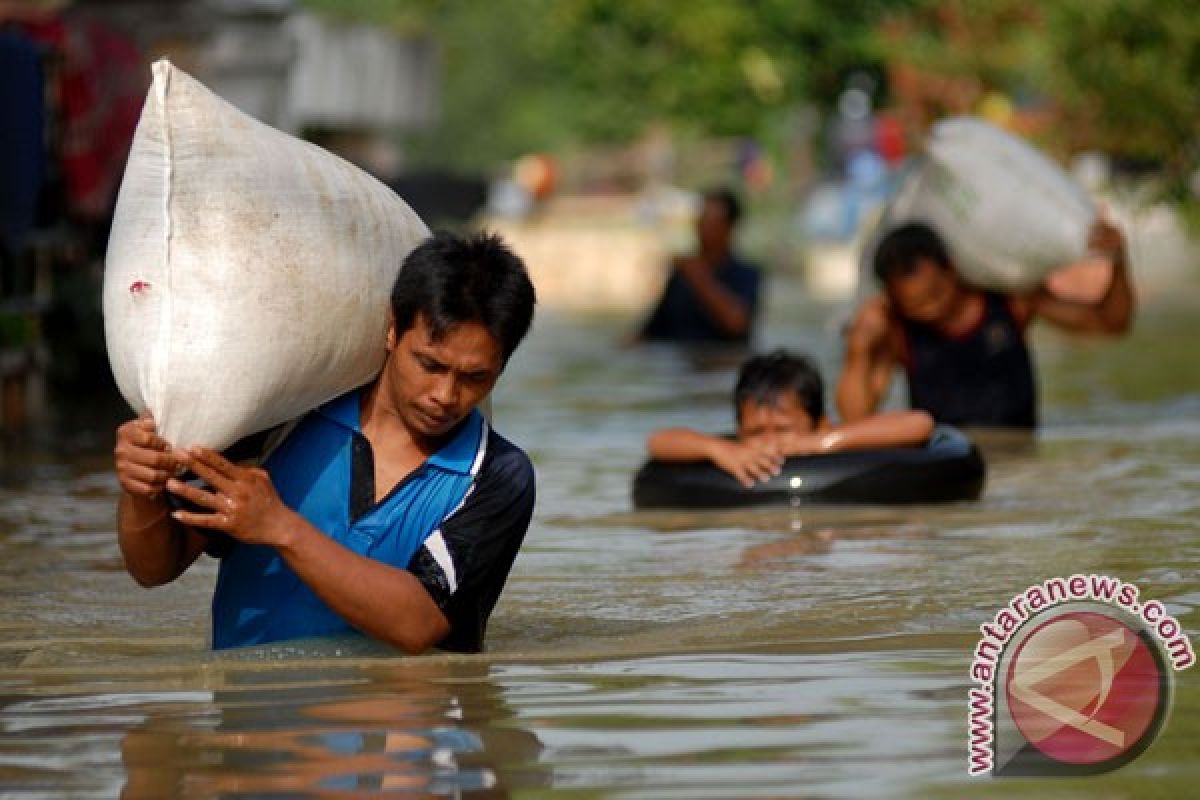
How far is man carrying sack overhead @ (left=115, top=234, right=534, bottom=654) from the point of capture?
5285 millimetres

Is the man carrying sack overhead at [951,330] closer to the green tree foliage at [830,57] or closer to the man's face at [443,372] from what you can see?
the green tree foliage at [830,57]

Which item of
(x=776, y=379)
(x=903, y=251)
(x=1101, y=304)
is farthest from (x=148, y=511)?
(x=1101, y=304)

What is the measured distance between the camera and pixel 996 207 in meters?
12.0

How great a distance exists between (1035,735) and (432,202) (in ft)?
89.9

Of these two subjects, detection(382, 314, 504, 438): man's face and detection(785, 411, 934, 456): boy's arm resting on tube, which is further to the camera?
detection(785, 411, 934, 456): boy's arm resting on tube

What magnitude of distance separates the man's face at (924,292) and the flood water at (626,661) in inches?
28.2

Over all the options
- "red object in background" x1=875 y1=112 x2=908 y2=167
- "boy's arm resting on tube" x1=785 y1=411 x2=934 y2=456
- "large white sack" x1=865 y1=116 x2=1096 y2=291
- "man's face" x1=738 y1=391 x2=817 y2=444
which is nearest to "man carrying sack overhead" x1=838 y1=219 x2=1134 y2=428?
"large white sack" x1=865 y1=116 x2=1096 y2=291

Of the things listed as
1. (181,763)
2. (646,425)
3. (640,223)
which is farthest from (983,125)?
(640,223)

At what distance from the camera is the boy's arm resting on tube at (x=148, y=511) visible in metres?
5.30

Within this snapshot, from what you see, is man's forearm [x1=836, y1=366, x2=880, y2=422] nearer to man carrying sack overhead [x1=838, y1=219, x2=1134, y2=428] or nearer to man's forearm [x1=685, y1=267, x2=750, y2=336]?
man carrying sack overhead [x1=838, y1=219, x2=1134, y2=428]

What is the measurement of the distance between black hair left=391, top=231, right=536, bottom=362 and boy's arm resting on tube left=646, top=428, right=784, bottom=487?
4048mm

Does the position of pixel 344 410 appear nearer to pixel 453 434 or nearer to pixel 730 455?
pixel 453 434

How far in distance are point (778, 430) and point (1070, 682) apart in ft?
13.4

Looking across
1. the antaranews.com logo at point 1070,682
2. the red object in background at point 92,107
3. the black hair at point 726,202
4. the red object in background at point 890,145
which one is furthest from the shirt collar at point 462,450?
the red object in background at point 890,145
